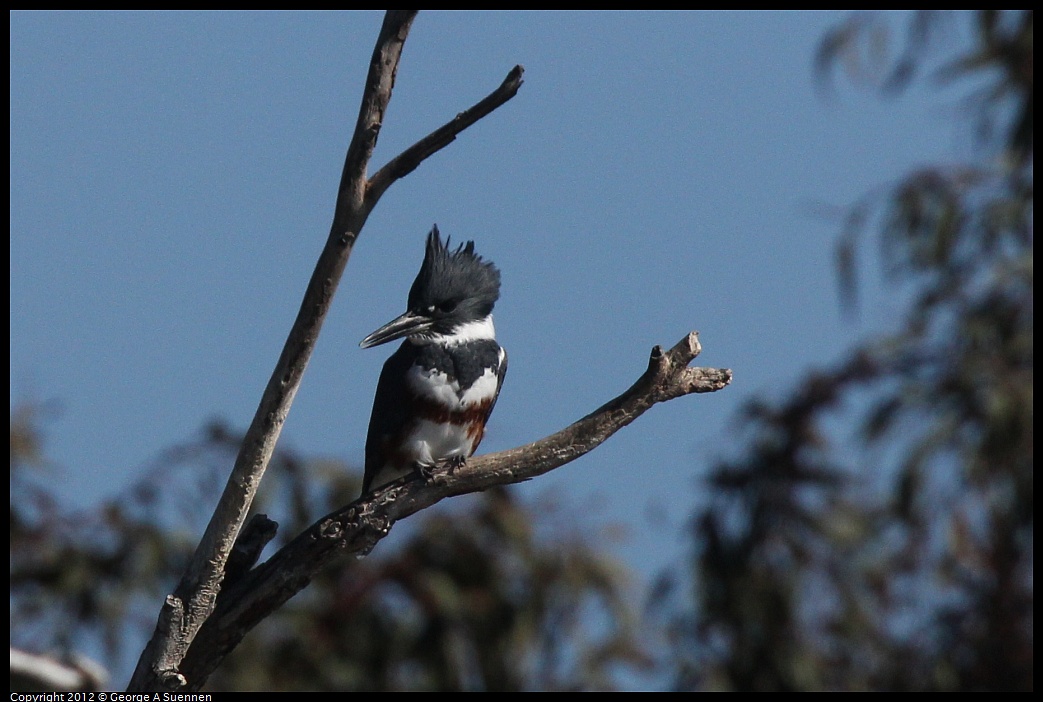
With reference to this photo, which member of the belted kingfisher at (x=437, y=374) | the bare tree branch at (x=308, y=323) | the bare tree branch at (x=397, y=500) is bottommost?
the bare tree branch at (x=397, y=500)

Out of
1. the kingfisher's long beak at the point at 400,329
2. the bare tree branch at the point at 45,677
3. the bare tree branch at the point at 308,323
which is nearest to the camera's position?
the bare tree branch at the point at 308,323

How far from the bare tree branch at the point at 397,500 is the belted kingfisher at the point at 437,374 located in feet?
2.35

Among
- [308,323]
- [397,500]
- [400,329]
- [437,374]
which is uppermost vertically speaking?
[400,329]

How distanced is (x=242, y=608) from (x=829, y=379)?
195 inches

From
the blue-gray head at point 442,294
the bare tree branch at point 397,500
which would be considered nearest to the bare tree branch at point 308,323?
the bare tree branch at point 397,500

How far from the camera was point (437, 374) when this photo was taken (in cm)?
452

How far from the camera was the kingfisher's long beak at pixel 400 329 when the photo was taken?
4.35 m

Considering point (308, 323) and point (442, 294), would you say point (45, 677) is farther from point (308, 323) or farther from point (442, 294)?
point (308, 323)

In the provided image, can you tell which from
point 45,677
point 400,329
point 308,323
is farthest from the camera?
point 45,677

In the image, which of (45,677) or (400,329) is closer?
(400,329)

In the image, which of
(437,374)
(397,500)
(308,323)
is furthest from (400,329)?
(308,323)

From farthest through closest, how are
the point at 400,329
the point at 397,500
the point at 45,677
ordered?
1. the point at 45,677
2. the point at 400,329
3. the point at 397,500

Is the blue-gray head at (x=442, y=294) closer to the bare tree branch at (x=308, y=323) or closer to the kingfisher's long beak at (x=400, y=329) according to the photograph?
the kingfisher's long beak at (x=400, y=329)

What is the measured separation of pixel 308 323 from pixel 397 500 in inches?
26.0
